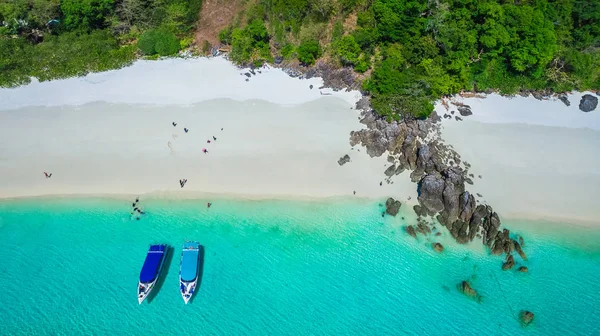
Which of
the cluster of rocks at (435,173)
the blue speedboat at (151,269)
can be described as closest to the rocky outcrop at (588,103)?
the cluster of rocks at (435,173)

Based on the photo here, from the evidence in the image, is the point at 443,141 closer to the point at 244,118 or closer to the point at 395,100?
the point at 395,100

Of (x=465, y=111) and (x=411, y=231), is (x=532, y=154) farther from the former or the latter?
(x=411, y=231)

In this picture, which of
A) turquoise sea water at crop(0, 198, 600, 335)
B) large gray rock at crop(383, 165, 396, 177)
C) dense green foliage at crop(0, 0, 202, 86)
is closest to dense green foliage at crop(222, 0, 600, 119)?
large gray rock at crop(383, 165, 396, 177)

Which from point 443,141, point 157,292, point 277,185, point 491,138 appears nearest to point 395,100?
point 443,141

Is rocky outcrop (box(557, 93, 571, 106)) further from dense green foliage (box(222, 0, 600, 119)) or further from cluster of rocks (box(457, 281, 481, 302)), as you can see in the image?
cluster of rocks (box(457, 281, 481, 302))

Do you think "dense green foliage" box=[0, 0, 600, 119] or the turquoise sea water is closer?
the turquoise sea water
